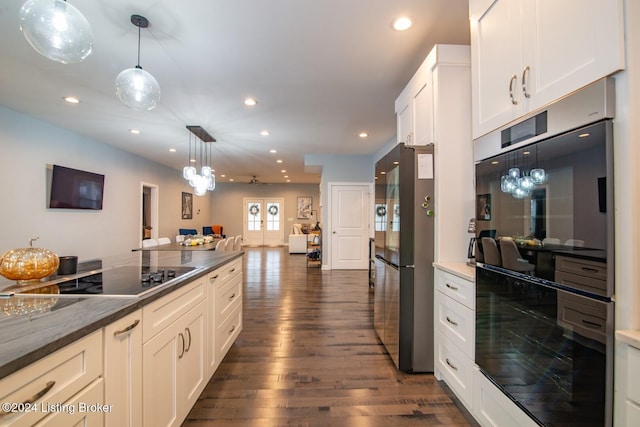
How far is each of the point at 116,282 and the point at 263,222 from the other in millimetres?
10200

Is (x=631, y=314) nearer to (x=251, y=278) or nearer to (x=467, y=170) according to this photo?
(x=467, y=170)

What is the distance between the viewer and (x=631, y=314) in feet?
2.63

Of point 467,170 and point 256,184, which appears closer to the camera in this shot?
point 467,170

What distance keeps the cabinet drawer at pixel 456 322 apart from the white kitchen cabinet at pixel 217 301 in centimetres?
164

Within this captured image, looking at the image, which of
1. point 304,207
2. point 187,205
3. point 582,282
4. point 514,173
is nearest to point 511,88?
point 514,173

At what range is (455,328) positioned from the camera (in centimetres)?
176

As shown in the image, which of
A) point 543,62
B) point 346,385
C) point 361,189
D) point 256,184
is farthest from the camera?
point 256,184

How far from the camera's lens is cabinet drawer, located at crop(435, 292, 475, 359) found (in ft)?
5.25

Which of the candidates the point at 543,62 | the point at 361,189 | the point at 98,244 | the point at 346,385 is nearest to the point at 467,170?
the point at 543,62

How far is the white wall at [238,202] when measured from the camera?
1144 centimetres

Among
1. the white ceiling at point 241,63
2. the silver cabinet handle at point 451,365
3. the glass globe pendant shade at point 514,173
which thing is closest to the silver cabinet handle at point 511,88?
the glass globe pendant shade at point 514,173

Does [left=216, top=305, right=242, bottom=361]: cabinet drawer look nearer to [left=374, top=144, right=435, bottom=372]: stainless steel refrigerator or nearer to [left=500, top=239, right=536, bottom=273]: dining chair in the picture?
[left=374, top=144, right=435, bottom=372]: stainless steel refrigerator

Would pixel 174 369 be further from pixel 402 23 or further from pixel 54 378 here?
pixel 402 23

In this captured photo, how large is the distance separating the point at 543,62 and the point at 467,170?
0.99 metres
